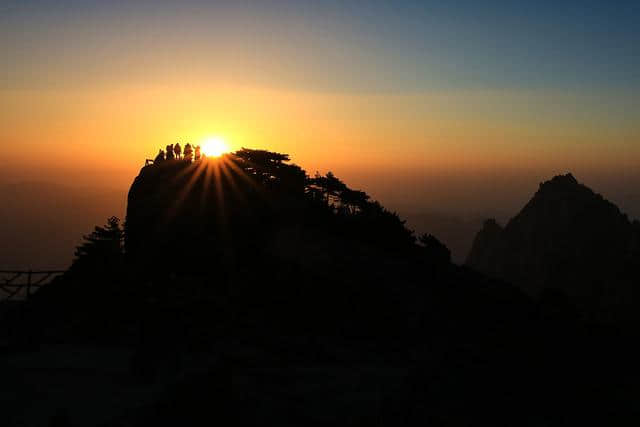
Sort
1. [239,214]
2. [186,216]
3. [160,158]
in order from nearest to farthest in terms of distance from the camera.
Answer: [239,214] → [186,216] → [160,158]

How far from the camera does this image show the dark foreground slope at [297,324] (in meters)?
17.7

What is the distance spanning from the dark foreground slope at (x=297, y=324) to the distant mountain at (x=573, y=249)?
4202cm

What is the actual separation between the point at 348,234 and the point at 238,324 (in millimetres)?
9626

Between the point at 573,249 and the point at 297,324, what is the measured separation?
195 feet

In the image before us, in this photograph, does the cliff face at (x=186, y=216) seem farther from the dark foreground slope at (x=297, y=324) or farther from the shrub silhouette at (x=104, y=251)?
the shrub silhouette at (x=104, y=251)

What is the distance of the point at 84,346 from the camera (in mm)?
26969

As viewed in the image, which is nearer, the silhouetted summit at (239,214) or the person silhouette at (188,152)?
the silhouetted summit at (239,214)

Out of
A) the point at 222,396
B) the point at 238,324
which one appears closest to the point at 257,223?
the point at 238,324

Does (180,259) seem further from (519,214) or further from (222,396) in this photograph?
(519,214)

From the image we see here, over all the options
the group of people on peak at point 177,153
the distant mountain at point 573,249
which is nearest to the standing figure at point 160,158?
the group of people on peak at point 177,153

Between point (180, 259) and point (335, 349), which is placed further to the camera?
point (180, 259)

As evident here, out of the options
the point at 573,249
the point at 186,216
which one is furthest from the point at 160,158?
the point at 573,249

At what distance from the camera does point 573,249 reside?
74.5 m

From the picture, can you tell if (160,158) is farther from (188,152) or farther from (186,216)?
(186,216)
